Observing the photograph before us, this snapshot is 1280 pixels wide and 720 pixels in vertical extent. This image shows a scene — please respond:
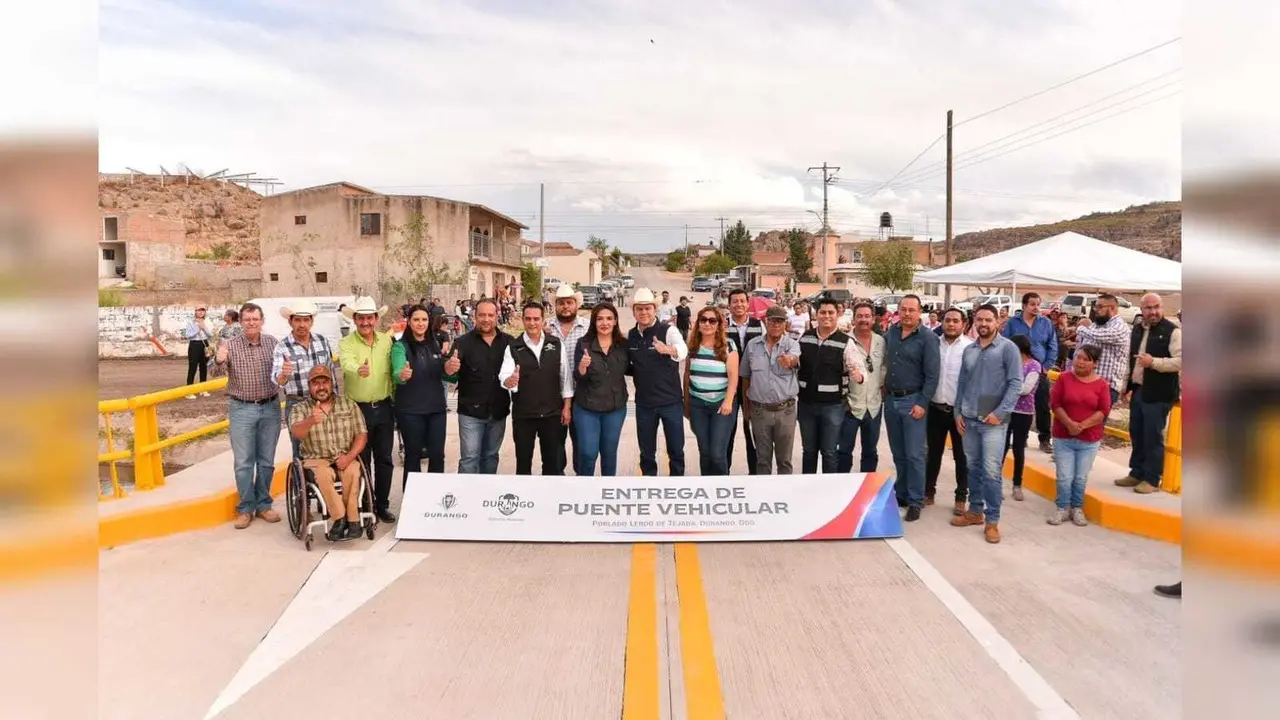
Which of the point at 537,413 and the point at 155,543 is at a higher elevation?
the point at 537,413

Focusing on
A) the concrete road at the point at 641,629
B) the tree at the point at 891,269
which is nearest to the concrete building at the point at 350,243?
the concrete road at the point at 641,629

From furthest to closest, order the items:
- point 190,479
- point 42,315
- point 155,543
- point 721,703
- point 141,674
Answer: point 190,479 → point 155,543 → point 141,674 → point 721,703 → point 42,315

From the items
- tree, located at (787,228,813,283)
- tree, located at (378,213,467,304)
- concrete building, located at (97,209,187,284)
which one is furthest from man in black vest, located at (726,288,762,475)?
tree, located at (787,228,813,283)

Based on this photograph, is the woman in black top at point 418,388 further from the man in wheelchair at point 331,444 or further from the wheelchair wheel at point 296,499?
the wheelchair wheel at point 296,499

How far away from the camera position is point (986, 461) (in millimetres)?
6477

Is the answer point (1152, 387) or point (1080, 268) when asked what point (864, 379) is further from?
point (1080, 268)

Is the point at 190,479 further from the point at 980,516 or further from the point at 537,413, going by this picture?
the point at 980,516

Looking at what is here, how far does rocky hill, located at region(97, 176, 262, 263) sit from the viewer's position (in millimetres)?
71438

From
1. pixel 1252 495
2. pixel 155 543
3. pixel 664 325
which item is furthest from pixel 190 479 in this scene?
pixel 1252 495

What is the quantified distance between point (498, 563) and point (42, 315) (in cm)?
521

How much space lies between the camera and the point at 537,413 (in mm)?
6824

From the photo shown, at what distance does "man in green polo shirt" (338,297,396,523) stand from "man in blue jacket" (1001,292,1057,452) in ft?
22.9

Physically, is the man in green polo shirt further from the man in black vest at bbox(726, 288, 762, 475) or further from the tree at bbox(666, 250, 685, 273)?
the tree at bbox(666, 250, 685, 273)

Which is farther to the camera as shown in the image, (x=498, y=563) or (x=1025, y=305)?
(x=1025, y=305)
